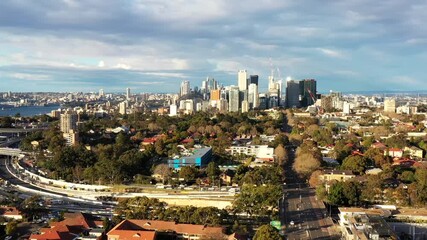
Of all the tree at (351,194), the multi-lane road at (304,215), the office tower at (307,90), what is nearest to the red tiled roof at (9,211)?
the multi-lane road at (304,215)

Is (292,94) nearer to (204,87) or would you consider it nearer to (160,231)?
(204,87)

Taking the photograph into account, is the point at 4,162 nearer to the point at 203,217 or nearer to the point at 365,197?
the point at 203,217

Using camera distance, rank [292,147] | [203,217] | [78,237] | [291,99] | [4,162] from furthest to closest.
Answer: [291,99] → [292,147] → [4,162] → [203,217] → [78,237]

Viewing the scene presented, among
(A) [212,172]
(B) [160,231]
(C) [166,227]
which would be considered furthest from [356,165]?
(B) [160,231]

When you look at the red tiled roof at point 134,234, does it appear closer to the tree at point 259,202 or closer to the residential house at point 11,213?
the tree at point 259,202

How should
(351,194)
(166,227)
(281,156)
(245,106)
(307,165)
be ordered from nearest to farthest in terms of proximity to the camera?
(166,227) → (351,194) → (307,165) → (281,156) → (245,106)

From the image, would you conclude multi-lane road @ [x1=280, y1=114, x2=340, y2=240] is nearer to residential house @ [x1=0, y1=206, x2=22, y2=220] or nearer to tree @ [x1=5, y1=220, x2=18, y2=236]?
tree @ [x1=5, y1=220, x2=18, y2=236]

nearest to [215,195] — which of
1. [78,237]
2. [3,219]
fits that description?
[78,237]
